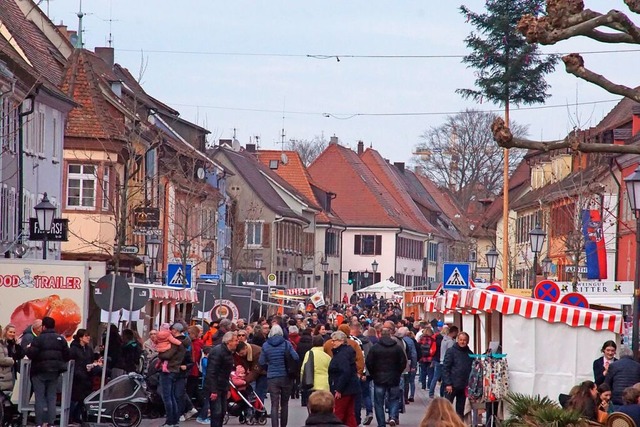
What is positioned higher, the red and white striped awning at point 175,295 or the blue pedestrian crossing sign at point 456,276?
the blue pedestrian crossing sign at point 456,276

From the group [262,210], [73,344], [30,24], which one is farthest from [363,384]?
[262,210]

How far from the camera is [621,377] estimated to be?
2016 centimetres

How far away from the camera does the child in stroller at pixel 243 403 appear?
27.3m

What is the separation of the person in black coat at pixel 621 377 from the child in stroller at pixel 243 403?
847 cm

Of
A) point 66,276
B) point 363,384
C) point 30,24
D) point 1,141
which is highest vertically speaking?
point 30,24

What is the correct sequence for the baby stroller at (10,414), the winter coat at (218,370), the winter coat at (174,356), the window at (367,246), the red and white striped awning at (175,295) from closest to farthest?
the baby stroller at (10,414) < the winter coat at (218,370) < the winter coat at (174,356) < the red and white striped awning at (175,295) < the window at (367,246)

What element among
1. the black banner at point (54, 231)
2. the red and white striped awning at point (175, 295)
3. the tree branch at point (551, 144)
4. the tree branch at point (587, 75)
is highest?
the tree branch at point (587, 75)

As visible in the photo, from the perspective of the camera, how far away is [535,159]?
83688 millimetres

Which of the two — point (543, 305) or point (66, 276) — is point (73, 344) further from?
point (543, 305)

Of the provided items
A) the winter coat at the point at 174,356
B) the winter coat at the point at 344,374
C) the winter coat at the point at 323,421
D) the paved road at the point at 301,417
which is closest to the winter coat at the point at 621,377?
the winter coat at the point at 344,374

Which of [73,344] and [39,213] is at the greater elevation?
[39,213]

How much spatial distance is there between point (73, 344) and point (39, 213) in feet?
26.7

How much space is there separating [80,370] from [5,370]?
78.8 inches

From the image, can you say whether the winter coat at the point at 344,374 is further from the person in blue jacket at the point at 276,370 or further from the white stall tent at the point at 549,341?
the white stall tent at the point at 549,341
